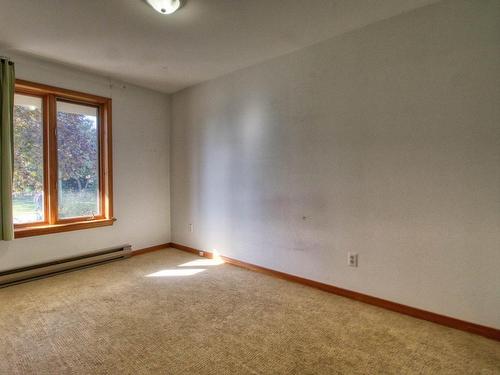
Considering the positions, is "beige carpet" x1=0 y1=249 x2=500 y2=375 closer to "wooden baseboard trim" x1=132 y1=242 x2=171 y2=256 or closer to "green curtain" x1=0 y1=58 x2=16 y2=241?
"green curtain" x1=0 y1=58 x2=16 y2=241

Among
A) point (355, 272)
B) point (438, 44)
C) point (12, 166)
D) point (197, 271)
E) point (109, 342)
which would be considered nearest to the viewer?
point (109, 342)

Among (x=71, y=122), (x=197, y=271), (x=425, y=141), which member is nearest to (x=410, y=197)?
(x=425, y=141)

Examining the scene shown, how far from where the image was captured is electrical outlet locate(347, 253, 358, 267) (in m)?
2.58

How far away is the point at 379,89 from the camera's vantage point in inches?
94.8

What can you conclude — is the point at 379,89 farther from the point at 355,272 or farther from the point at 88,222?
the point at 88,222

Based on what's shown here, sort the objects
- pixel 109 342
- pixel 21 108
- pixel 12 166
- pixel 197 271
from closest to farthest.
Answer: pixel 109 342, pixel 12 166, pixel 21 108, pixel 197 271

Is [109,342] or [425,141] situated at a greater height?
[425,141]

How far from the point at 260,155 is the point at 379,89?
55.8 inches

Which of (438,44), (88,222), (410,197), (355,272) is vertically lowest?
(355,272)

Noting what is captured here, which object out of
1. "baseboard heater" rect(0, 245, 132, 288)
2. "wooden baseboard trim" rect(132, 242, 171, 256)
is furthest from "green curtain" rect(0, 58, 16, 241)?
"wooden baseboard trim" rect(132, 242, 171, 256)

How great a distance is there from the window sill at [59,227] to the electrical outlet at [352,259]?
3.08m

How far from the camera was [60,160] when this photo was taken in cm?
340

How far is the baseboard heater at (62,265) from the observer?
292cm

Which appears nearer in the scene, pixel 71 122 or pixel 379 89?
pixel 379 89
